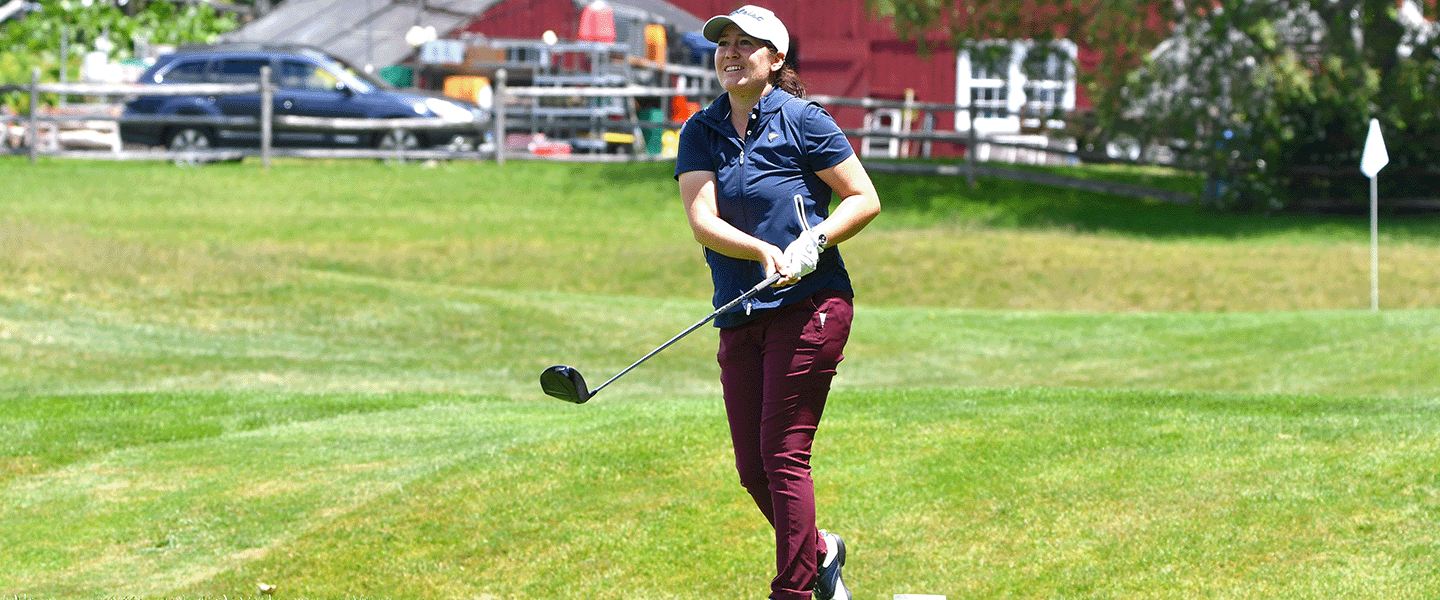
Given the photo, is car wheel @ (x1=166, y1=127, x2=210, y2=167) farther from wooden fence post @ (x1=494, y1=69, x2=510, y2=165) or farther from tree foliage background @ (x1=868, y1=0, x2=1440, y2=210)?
tree foliage background @ (x1=868, y1=0, x2=1440, y2=210)

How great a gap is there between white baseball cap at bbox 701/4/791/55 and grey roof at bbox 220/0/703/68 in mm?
31351

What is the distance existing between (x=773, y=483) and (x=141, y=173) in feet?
81.3

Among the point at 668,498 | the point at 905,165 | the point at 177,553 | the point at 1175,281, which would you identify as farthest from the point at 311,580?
the point at 905,165

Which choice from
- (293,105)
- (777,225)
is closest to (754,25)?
(777,225)

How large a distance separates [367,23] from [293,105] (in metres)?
9.55

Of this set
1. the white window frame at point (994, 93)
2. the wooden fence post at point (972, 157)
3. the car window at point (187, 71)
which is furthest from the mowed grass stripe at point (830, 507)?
the white window frame at point (994, 93)

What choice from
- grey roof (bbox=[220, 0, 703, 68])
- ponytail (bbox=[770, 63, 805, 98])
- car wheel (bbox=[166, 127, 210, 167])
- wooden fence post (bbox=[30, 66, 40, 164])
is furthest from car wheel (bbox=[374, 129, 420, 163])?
ponytail (bbox=[770, 63, 805, 98])

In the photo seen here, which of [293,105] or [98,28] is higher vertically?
[98,28]

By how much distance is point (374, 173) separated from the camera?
2845 cm

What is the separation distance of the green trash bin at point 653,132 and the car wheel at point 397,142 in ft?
13.9

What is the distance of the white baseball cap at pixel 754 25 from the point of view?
16.7ft

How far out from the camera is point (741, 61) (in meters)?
5.17

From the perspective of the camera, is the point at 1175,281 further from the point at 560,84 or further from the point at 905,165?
the point at 560,84

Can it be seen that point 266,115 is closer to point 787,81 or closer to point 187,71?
point 187,71
